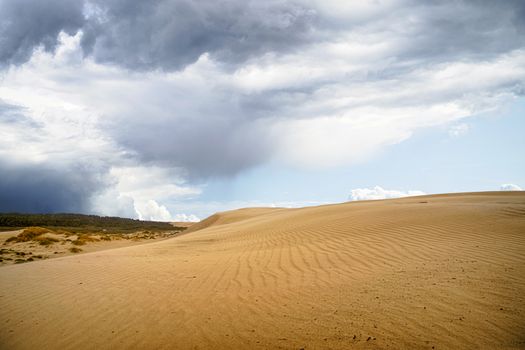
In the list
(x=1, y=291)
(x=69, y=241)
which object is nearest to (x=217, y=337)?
(x=1, y=291)

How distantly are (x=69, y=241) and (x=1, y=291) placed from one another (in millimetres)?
19253

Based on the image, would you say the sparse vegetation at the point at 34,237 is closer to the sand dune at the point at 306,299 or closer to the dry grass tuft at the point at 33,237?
the dry grass tuft at the point at 33,237

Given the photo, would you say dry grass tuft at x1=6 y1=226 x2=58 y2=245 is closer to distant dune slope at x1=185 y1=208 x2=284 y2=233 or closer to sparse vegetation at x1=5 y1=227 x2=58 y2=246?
sparse vegetation at x1=5 y1=227 x2=58 y2=246

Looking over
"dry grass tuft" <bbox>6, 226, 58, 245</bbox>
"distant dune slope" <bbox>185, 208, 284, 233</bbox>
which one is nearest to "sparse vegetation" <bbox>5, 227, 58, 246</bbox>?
"dry grass tuft" <bbox>6, 226, 58, 245</bbox>

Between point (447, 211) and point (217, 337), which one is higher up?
point (447, 211)

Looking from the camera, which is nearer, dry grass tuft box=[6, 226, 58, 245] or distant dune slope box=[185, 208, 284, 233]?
dry grass tuft box=[6, 226, 58, 245]

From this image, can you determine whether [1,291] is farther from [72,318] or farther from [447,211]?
[447,211]

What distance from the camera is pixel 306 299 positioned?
5820 mm

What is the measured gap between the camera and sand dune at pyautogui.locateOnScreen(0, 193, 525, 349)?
14.4 ft

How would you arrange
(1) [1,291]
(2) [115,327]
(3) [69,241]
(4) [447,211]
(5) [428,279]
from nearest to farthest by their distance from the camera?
(2) [115,327], (5) [428,279], (1) [1,291], (4) [447,211], (3) [69,241]

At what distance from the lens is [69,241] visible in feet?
86.9

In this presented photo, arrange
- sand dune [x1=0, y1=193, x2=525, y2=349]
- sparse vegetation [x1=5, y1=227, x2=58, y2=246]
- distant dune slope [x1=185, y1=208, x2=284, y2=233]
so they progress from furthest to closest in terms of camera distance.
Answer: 1. distant dune slope [x1=185, y1=208, x2=284, y2=233]
2. sparse vegetation [x1=5, y1=227, x2=58, y2=246]
3. sand dune [x1=0, y1=193, x2=525, y2=349]

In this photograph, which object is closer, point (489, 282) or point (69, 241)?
point (489, 282)

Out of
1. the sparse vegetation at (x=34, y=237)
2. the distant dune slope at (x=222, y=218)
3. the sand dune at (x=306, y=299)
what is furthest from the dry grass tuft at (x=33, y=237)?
the sand dune at (x=306, y=299)
